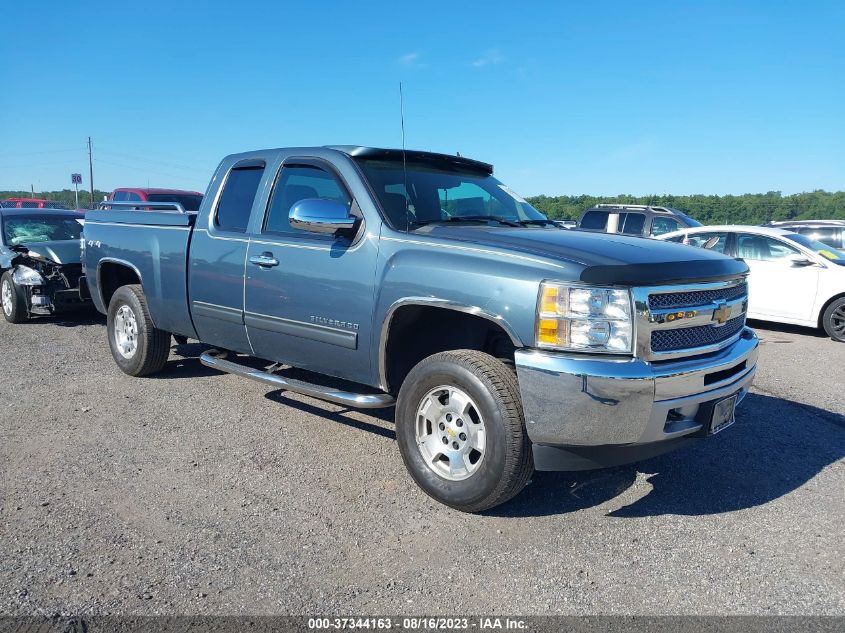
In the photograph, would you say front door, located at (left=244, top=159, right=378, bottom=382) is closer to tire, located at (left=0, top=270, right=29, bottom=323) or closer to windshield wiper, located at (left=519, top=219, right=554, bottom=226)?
windshield wiper, located at (left=519, top=219, right=554, bottom=226)

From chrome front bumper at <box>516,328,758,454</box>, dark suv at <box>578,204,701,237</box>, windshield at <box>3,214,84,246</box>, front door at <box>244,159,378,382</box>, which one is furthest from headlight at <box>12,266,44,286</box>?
dark suv at <box>578,204,701,237</box>

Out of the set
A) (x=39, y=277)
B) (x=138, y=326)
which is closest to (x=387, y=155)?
(x=138, y=326)

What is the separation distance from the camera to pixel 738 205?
38.2m

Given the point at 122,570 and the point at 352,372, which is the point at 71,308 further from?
the point at 122,570

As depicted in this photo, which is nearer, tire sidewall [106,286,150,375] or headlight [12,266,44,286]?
tire sidewall [106,286,150,375]

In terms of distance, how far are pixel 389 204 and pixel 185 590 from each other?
8.18 feet

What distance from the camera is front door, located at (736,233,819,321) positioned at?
9719 millimetres

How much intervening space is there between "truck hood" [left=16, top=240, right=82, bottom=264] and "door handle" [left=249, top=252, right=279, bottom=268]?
18.7ft

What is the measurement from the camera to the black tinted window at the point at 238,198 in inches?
201

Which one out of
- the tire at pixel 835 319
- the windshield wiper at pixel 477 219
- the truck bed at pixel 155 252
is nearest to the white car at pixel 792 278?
the tire at pixel 835 319

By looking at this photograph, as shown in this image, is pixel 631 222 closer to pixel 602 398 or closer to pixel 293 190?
pixel 293 190

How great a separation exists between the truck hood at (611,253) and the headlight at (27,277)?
7.18 metres

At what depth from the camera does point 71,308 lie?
366 inches

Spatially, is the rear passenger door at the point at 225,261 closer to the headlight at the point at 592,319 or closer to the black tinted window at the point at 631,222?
the headlight at the point at 592,319
